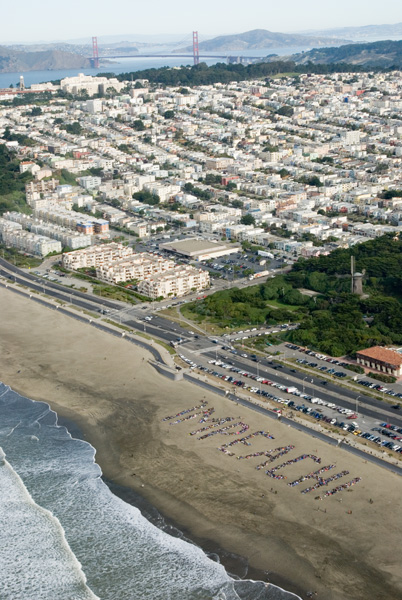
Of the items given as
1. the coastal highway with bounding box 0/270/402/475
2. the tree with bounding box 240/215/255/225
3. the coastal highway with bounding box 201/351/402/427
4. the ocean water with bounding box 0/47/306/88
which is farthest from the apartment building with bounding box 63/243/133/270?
the ocean water with bounding box 0/47/306/88

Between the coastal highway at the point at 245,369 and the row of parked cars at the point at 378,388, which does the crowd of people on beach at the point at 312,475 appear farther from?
the row of parked cars at the point at 378,388

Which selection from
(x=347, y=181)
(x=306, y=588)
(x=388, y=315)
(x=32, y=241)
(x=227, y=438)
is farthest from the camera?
(x=347, y=181)

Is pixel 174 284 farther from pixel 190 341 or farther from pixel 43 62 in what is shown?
pixel 43 62

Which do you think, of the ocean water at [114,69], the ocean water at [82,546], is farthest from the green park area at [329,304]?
the ocean water at [114,69]

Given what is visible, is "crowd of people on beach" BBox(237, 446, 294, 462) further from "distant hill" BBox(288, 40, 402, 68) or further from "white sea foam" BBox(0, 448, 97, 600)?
"distant hill" BBox(288, 40, 402, 68)

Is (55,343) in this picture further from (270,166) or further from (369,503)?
(270,166)

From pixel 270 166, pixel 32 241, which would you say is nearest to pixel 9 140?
pixel 270 166

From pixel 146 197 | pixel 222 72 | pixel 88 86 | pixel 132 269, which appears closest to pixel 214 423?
pixel 132 269
